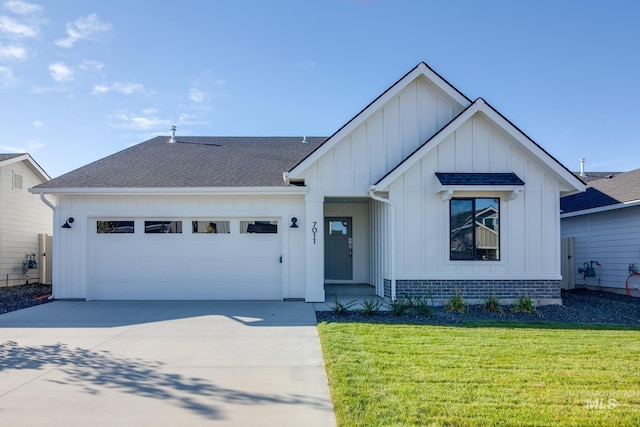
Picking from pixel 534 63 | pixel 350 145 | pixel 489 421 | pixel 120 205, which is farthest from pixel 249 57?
pixel 489 421

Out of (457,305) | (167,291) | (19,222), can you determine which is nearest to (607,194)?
(457,305)

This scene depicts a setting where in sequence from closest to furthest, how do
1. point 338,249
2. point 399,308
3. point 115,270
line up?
point 399,308 → point 115,270 → point 338,249

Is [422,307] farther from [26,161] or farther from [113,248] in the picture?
[26,161]

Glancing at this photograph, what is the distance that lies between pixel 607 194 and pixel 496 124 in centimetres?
666

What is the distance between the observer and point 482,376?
17.0ft

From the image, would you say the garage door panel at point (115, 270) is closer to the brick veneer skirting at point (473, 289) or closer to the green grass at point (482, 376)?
the green grass at point (482, 376)

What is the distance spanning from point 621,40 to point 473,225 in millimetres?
8255

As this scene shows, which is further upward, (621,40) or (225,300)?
(621,40)

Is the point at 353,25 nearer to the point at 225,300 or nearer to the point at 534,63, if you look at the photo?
the point at 534,63

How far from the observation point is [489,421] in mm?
3949

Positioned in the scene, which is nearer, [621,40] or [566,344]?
[566,344]

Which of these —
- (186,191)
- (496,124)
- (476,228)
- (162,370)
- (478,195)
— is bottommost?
(162,370)

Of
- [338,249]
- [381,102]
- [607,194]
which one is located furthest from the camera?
[338,249]

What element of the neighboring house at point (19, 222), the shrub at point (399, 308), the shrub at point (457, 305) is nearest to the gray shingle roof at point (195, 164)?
the shrub at point (399, 308)
